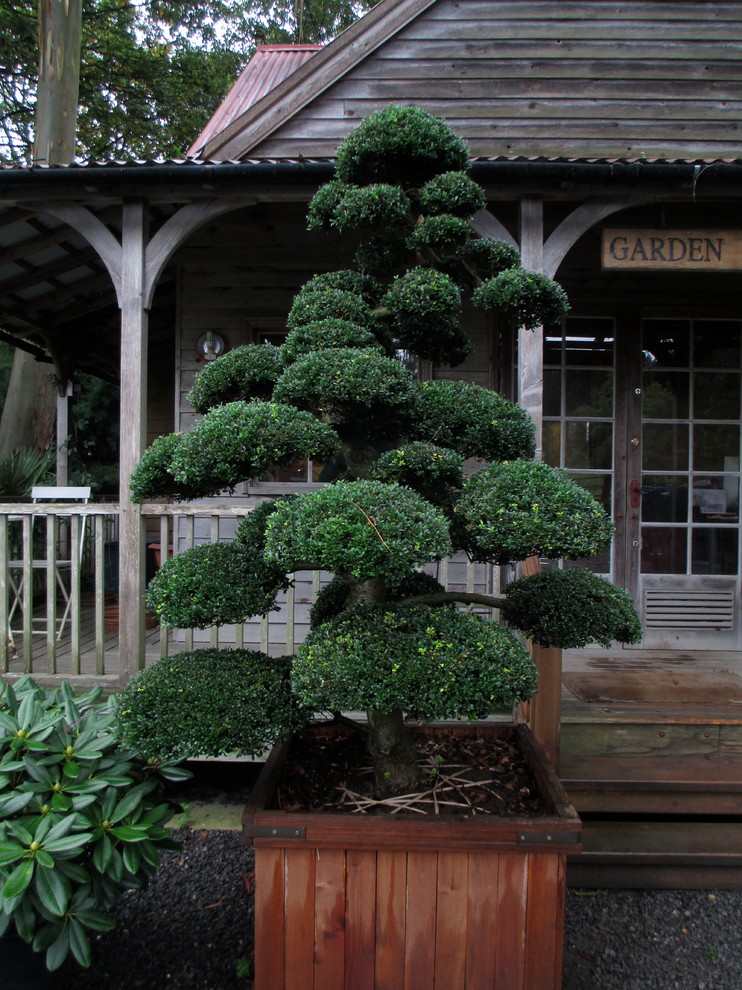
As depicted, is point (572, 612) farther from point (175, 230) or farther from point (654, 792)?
point (175, 230)

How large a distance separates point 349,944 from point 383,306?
Answer: 176cm

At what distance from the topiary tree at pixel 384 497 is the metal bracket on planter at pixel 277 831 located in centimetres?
21

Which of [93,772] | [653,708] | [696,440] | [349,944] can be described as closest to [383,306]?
[93,772]

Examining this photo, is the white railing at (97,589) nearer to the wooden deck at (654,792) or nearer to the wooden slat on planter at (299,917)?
the wooden slat on planter at (299,917)

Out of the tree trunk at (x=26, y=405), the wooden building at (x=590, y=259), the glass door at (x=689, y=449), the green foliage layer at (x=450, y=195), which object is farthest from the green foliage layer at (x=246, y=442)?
the tree trunk at (x=26, y=405)

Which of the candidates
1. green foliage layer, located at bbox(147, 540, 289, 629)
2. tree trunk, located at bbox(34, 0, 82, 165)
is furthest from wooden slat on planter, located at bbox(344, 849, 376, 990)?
tree trunk, located at bbox(34, 0, 82, 165)

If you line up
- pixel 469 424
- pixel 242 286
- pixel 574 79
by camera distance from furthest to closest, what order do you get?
pixel 242 286
pixel 574 79
pixel 469 424

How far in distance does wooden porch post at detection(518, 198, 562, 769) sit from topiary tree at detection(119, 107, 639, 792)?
56cm

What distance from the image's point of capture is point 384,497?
1476mm

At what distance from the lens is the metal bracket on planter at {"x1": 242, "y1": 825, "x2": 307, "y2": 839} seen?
5.28 feet

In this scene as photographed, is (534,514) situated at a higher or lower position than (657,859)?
higher

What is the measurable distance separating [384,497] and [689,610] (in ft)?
11.7

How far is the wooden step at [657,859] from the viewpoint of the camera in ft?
8.20

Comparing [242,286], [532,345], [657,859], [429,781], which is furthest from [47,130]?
[657,859]
